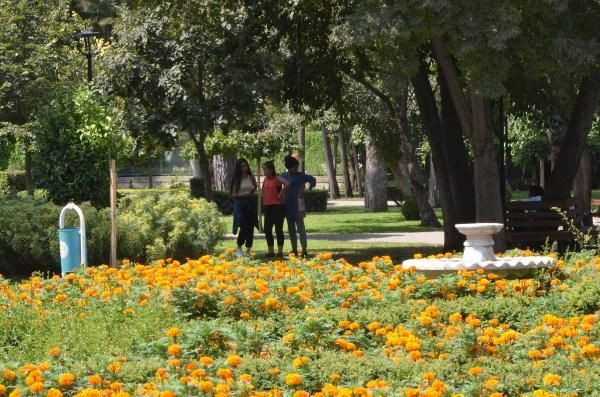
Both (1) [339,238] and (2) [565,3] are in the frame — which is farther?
(1) [339,238]

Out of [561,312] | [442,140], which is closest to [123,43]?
[442,140]

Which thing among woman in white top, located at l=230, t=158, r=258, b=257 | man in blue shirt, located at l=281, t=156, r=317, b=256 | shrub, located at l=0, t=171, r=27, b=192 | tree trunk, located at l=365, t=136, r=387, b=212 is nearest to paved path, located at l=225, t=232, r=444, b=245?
man in blue shirt, located at l=281, t=156, r=317, b=256

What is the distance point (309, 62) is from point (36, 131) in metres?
4.55

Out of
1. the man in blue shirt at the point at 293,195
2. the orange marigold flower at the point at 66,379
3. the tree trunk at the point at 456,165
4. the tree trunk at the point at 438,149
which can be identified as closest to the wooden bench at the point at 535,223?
the tree trunk at the point at 456,165

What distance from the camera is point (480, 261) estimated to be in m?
10.4

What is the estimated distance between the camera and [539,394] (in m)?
5.54

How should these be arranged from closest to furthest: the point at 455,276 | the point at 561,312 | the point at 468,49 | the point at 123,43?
the point at 561,312 → the point at 455,276 → the point at 468,49 → the point at 123,43

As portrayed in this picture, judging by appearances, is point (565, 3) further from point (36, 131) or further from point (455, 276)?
point (36, 131)

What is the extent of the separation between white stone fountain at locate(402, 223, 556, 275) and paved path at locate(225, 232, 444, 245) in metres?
12.1

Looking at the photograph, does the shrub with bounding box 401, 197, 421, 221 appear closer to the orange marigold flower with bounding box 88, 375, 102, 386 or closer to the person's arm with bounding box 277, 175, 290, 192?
the person's arm with bounding box 277, 175, 290, 192

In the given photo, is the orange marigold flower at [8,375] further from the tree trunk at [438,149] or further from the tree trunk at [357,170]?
the tree trunk at [357,170]

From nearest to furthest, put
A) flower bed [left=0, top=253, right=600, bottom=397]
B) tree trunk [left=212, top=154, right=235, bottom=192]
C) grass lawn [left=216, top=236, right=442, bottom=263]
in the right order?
flower bed [left=0, top=253, right=600, bottom=397] < grass lawn [left=216, top=236, right=442, bottom=263] < tree trunk [left=212, top=154, right=235, bottom=192]

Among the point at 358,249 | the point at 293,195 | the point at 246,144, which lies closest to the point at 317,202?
the point at 246,144

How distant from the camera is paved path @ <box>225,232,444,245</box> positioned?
77.7 ft
